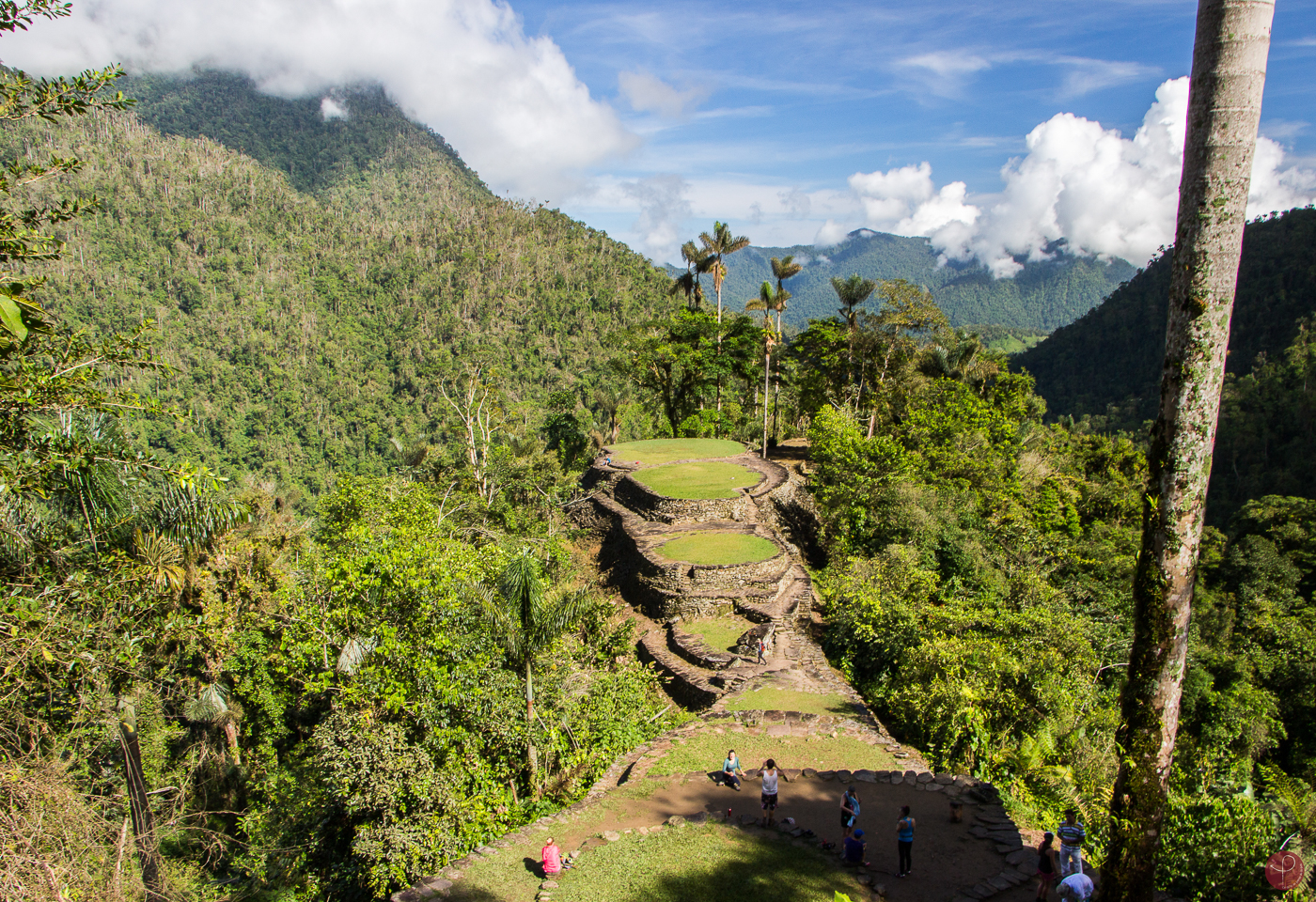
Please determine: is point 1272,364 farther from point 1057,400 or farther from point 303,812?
point 303,812

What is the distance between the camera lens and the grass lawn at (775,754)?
10414 millimetres

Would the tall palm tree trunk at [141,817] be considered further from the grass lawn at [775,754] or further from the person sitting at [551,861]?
the grass lawn at [775,754]

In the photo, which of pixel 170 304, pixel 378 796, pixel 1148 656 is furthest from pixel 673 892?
pixel 170 304

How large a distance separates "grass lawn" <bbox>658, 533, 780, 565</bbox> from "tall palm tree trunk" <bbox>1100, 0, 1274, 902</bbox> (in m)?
13.0

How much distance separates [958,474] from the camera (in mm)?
24828

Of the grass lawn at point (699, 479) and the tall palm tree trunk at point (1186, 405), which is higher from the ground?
the tall palm tree trunk at point (1186, 405)

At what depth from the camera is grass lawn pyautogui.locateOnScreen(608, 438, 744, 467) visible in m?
27.2

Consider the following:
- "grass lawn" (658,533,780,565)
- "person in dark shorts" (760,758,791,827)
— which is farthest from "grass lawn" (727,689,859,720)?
"grass lawn" (658,533,780,565)

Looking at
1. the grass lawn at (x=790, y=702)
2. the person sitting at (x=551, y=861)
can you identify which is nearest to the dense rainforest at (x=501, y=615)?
the grass lawn at (x=790, y=702)

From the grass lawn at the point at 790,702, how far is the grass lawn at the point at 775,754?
102 centimetres

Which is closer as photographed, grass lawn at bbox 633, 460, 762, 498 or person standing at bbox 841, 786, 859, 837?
person standing at bbox 841, 786, 859, 837

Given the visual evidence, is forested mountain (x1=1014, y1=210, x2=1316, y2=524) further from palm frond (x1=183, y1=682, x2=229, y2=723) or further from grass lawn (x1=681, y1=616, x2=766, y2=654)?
palm frond (x1=183, y1=682, x2=229, y2=723)

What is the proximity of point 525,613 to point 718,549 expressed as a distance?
962 cm

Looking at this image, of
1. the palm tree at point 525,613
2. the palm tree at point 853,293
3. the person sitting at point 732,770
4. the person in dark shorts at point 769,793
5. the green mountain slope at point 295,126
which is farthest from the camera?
the green mountain slope at point 295,126
